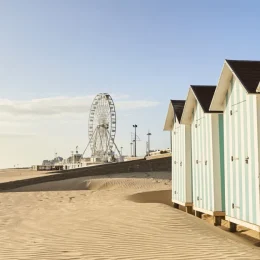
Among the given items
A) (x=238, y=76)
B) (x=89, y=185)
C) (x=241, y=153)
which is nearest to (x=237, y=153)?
(x=241, y=153)

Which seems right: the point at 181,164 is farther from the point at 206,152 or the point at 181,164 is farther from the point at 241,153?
the point at 241,153

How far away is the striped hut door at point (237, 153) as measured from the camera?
986 centimetres

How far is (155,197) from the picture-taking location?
807 inches

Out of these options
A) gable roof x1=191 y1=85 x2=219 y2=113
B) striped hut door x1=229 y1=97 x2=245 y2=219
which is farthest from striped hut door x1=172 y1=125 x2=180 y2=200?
striped hut door x1=229 y1=97 x2=245 y2=219

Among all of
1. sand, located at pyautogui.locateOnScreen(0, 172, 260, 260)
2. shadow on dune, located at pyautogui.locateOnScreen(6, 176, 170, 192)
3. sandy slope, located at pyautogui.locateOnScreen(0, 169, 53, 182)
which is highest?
sandy slope, located at pyautogui.locateOnScreen(0, 169, 53, 182)

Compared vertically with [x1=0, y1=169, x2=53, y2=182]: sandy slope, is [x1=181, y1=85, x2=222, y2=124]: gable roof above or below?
above

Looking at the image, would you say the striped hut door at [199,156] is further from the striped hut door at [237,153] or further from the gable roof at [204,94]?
the striped hut door at [237,153]

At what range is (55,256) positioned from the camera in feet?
23.1

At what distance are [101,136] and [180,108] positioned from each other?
43.2 meters

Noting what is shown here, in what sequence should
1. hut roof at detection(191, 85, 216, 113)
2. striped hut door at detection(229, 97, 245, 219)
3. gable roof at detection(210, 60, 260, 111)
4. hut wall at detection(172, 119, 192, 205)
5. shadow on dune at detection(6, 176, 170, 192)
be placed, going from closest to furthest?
gable roof at detection(210, 60, 260, 111) < striped hut door at detection(229, 97, 245, 219) < hut roof at detection(191, 85, 216, 113) < hut wall at detection(172, 119, 192, 205) < shadow on dune at detection(6, 176, 170, 192)

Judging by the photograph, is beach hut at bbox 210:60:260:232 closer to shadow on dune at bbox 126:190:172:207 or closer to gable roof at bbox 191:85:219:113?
gable roof at bbox 191:85:219:113

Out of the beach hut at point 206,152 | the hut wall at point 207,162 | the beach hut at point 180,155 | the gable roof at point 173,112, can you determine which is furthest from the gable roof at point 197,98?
the gable roof at point 173,112

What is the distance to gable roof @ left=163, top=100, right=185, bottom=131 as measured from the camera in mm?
16078

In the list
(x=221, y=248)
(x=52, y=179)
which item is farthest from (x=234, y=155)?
(x=52, y=179)
